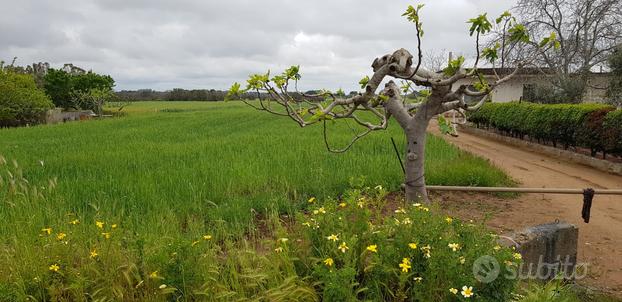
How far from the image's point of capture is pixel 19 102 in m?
29.3

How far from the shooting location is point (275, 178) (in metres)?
6.30

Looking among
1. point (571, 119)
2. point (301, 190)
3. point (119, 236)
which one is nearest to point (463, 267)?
point (119, 236)

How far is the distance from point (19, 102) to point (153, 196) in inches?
1181

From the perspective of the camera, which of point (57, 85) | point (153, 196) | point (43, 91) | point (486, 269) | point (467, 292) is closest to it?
point (467, 292)

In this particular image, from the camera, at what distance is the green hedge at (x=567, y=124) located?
9.67 metres

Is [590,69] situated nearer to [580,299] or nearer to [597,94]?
[597,94]

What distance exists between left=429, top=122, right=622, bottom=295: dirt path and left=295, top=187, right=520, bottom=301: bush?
2.15m

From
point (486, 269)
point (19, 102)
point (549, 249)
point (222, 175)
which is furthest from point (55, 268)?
point (19, 102)

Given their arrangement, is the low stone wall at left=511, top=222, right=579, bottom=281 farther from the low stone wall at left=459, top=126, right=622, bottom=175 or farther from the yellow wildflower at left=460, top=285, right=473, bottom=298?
the low stone wall at left=459, top=126, right=622, bottom=175

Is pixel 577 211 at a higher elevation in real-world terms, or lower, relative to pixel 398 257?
lower

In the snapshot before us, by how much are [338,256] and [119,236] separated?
1.42m

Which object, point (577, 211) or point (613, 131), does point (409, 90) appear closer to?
point (577, 211)

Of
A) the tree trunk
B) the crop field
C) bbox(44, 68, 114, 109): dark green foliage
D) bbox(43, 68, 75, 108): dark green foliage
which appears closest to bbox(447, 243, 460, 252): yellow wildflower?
the crop field

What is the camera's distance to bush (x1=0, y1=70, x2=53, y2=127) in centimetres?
2867
